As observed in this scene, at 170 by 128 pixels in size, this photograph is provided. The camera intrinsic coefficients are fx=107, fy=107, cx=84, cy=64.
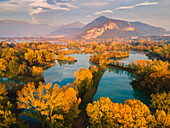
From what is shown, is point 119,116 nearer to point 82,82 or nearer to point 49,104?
point 49,104

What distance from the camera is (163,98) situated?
32094 millimetres

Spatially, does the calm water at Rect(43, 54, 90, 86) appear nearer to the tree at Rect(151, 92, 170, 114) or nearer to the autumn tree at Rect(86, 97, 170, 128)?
the autumn tree at Rect(86, 97, 170, 128)

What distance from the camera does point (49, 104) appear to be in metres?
22.8

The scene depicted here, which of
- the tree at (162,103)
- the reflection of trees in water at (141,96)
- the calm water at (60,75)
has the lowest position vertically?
the reflection of trees in water at (141,96)

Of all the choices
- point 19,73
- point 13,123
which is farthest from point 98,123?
point 19,73

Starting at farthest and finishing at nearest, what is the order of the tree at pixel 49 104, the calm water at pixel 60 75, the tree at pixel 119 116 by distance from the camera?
the calm water at pixel 60 75
the tree at pixel 49 104
the tree at pixel 119 116

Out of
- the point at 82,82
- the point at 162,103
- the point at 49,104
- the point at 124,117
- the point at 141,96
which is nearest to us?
the point at 124,117

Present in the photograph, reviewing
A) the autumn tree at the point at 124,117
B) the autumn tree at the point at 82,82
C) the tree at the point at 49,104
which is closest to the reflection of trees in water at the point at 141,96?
the autumn tree at the point at 82,82

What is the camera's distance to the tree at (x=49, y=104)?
22.0 m

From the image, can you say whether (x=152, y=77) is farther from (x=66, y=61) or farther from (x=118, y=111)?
(x=66, y=61)

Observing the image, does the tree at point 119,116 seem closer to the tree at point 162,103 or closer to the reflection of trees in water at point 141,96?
the tree at point 162,103

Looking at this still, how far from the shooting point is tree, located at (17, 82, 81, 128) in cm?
2204

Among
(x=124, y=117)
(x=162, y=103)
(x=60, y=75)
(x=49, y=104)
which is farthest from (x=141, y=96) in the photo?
(x=60, y=75)

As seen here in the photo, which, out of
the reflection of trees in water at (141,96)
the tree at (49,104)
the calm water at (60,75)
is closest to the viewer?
the tree at (49,104)
